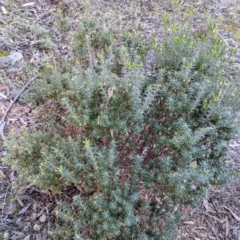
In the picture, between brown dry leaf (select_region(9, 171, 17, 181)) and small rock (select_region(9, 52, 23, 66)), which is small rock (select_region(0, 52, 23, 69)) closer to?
small rock (select_region(9, 52, 23, 66))

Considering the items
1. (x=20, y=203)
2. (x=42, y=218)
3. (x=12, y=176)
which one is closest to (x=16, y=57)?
(x=12, y=176)

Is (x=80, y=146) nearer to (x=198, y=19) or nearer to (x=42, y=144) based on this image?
(x=42, y=144)

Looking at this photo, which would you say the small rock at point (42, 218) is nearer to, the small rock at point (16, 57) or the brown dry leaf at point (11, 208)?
the brown dry leaf at point (11, 208)

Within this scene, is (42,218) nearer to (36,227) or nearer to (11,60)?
(36,227)

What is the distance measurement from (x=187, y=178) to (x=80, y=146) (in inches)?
33.5

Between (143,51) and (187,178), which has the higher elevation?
(143,51)

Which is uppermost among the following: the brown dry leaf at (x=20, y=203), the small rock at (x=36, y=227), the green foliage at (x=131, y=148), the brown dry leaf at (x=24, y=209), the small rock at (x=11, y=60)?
the green foliage at (x=131, y=148)

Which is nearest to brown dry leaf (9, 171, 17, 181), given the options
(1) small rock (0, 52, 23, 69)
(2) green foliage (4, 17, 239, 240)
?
(2) green foliage (4, 17, 239, 240)

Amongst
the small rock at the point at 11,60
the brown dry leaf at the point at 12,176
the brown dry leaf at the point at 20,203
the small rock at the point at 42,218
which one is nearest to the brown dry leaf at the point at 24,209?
the brown dry leaf at the point at 20,203

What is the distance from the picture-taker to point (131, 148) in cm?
240

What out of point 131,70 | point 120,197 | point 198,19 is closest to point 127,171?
point 120,197

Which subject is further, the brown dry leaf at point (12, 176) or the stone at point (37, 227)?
the brown dry leaf at point (12, 176)

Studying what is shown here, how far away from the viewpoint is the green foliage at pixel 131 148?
6.44ft

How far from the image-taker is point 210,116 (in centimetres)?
220
